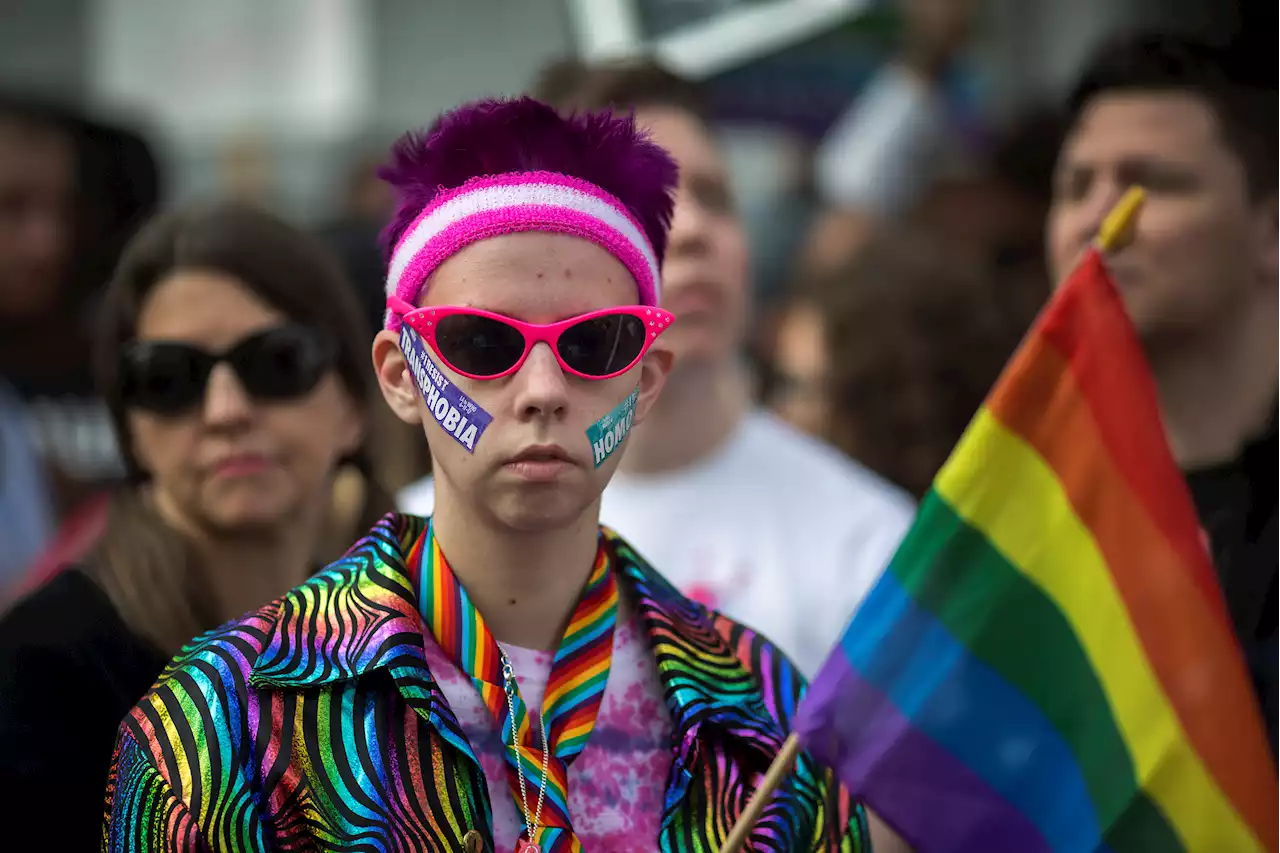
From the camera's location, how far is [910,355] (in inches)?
229

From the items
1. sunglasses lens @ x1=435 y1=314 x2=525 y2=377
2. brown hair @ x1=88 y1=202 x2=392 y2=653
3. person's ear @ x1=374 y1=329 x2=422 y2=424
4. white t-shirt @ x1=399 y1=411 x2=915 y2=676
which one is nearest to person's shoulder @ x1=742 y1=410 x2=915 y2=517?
white t-shirt @ x1=399 y1=411 x2=915 y2=676

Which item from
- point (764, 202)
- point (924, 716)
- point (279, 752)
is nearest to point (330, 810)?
point (279, 752)

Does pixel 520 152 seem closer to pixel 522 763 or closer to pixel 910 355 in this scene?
pixel 522 763

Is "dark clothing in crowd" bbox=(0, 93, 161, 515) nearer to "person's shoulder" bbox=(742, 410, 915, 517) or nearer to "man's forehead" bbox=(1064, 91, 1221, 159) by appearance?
"person's shoulder" bbox=(742, 410, 915, 517)

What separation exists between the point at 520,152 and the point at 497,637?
2.59ft

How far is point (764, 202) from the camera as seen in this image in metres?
9.05

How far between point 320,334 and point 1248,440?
2120 mm

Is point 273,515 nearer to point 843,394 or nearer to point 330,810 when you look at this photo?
point 330,810

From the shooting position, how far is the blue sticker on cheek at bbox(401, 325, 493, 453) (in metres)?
2.69

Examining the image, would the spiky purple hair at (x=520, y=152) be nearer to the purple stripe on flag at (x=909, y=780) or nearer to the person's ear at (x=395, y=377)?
the person's ear at (x=395, y=377)

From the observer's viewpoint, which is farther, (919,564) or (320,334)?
(320,334)

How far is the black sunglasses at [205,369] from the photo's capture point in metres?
3.56

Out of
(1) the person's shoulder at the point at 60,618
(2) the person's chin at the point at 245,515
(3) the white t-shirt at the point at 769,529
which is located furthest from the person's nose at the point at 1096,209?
(1) the person's shoulder at the point at 60,618

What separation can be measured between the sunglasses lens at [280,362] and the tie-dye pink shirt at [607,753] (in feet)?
3.39
